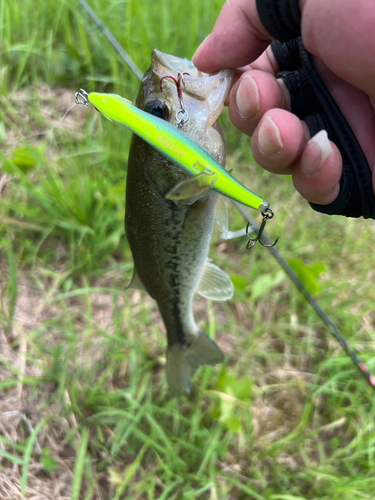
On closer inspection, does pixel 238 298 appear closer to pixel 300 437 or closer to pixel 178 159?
pixel 300 437

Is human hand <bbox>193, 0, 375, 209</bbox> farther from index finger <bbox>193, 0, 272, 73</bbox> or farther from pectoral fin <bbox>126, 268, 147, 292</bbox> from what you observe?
pectoral fin <bbox>126, 268, 147, 292</bbox>

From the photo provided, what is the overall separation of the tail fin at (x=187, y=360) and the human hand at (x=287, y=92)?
3.01 ft

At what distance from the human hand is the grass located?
1.12 meters

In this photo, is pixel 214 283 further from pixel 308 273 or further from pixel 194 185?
pixel 194 185

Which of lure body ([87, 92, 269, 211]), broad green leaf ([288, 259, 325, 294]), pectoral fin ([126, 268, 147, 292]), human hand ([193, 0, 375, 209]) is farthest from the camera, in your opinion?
broad green leaf ([288, 259, 325, 294])

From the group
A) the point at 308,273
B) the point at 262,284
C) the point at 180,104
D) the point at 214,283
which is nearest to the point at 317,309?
the point at 308,273

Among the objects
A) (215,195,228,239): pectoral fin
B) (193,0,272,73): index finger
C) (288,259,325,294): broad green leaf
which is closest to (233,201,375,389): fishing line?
(288,259,325,294): broad green leaf

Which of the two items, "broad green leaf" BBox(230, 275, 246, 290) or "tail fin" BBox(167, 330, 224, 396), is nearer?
"tail fin" BBox(167, 330, 224, 396)

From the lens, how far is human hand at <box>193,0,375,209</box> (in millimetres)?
1096

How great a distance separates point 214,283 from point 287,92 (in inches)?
34.9

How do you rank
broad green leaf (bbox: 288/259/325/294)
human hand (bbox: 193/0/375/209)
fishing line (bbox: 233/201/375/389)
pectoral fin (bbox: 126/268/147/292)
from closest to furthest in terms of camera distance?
human hand (bbox: 193/0/375/209) → pectoral fin (bbox: 126/268/147/292) → fishing line (bbox: 233/201/375/389) → broad green leaf (bbox: 288/259/325/294)

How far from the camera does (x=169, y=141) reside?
1.00m

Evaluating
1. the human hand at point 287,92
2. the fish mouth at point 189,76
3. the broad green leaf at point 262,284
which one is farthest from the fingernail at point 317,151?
the broad green leaf at point 262,284

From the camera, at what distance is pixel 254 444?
2.08 metres
